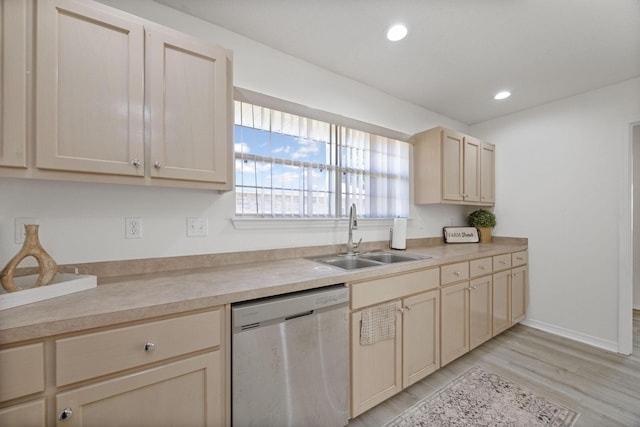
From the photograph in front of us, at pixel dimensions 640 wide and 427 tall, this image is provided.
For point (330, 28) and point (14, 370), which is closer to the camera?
point (14, 370)

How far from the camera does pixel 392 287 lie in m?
1.64

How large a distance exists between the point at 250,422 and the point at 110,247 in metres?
1.14

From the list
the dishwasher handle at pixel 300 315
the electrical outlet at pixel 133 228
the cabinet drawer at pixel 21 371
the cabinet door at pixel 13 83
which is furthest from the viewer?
the electrical outlet at pixel 133 228

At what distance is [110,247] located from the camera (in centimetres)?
136

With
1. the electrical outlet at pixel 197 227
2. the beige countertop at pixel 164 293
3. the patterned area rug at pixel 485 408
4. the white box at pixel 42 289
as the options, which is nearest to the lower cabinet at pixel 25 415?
the beige countertop at pixel 164 293

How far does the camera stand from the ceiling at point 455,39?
5.00ft

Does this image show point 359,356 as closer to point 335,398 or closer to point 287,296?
point 335,398

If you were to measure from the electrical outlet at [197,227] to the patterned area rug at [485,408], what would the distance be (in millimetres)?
1649

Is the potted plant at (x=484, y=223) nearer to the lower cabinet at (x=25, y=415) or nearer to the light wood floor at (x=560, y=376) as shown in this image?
the light wood floor at (x=560, y=376)

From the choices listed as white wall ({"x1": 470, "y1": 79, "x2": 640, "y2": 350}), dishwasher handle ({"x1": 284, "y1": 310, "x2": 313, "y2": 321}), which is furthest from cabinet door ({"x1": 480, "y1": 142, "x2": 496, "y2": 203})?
dishwasher handle ({"x1": 284, "y1": 310, "x2": 313, "y2": 321})

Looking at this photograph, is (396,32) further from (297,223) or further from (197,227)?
(197,227)

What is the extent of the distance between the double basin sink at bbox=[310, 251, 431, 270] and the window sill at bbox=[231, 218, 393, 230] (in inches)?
10.7

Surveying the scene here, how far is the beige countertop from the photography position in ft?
2.60

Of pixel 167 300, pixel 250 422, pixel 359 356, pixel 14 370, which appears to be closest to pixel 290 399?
pixel 250 422
